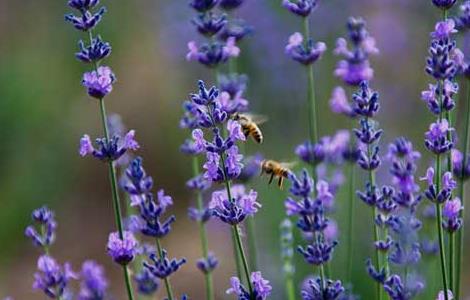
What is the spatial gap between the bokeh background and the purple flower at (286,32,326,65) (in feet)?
6.38

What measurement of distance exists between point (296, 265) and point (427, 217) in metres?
1.81

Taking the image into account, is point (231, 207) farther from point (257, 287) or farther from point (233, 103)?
point (233, 103)

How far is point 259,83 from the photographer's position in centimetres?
580

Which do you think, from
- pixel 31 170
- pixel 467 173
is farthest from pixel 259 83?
pixel 467 173

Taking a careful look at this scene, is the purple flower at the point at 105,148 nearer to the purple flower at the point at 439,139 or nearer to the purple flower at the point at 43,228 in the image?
the purple flower at the point at 43,228

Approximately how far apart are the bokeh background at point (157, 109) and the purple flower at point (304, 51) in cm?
194

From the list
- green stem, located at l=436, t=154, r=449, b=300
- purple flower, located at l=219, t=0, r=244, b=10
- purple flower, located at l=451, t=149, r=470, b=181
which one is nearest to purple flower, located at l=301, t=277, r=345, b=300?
green stem, located at l=436, t=154, r=449, b=300

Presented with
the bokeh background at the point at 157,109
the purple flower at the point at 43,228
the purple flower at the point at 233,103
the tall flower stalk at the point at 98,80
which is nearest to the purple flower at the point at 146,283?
the purple flower at the point at 43,228

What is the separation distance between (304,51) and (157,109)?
4984 mm

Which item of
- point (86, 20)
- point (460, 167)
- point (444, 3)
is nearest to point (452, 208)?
point (460, 167)

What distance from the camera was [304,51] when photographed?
2.70 meters

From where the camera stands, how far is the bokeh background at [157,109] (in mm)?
5664

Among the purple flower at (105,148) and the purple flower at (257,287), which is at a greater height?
the purple flower at (105,148)

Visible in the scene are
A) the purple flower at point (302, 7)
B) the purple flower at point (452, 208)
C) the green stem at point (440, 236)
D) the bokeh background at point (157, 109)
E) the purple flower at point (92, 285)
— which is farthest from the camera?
the bokeh background at point (157, 109)
